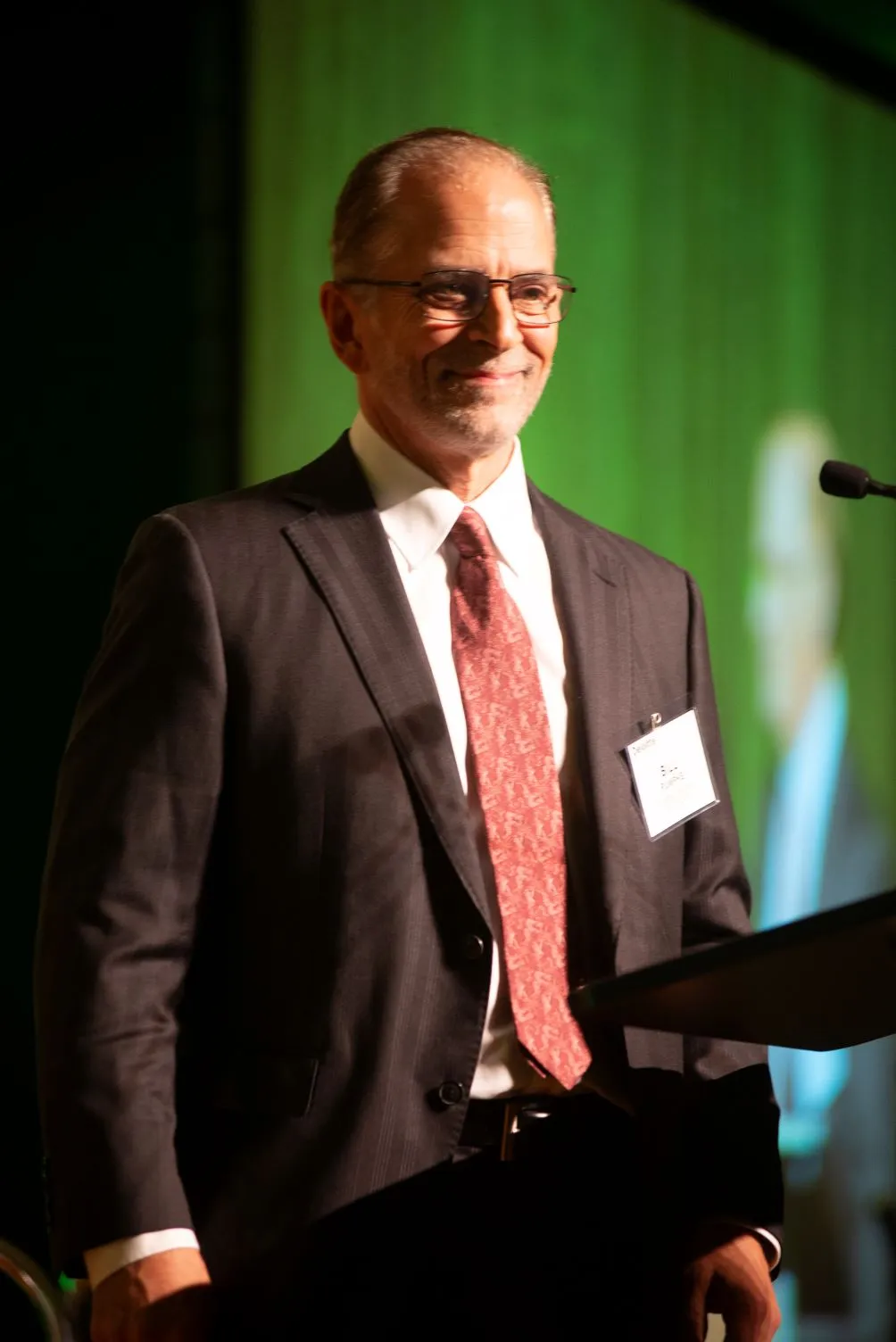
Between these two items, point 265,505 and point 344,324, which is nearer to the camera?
point 265,505

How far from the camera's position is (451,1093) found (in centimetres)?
147

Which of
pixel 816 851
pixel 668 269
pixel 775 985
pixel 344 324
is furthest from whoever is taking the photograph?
pixel 816 851

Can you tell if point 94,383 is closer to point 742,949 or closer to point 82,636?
point 82,636

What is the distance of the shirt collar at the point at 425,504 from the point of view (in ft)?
5.52

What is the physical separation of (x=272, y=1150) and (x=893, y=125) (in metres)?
3.41

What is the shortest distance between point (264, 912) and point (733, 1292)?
622 mm

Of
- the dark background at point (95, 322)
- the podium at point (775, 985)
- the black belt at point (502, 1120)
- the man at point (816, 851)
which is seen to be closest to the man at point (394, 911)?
the black belt at point (502, 1120)

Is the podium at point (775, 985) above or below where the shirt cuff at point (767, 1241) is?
above

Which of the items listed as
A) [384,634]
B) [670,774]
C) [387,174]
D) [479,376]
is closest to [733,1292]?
[670,774]

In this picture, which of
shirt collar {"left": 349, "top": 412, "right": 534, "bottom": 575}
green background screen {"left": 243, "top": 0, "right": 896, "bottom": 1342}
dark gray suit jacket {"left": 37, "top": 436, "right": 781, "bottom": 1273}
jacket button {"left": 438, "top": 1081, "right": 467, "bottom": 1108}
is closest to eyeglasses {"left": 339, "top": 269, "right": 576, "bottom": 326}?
shirt collar {"left": 349, "top": 412, "right": 534, "bottom": 575}

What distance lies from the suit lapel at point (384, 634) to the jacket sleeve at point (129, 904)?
14cm

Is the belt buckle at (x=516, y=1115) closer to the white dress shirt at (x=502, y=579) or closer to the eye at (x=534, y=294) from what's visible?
the white dress shirt at (x=502, y=579)

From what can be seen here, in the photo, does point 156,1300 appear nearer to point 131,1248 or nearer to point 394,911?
point 131,1248

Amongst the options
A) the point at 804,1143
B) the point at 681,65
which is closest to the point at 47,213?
the point at 681,65
